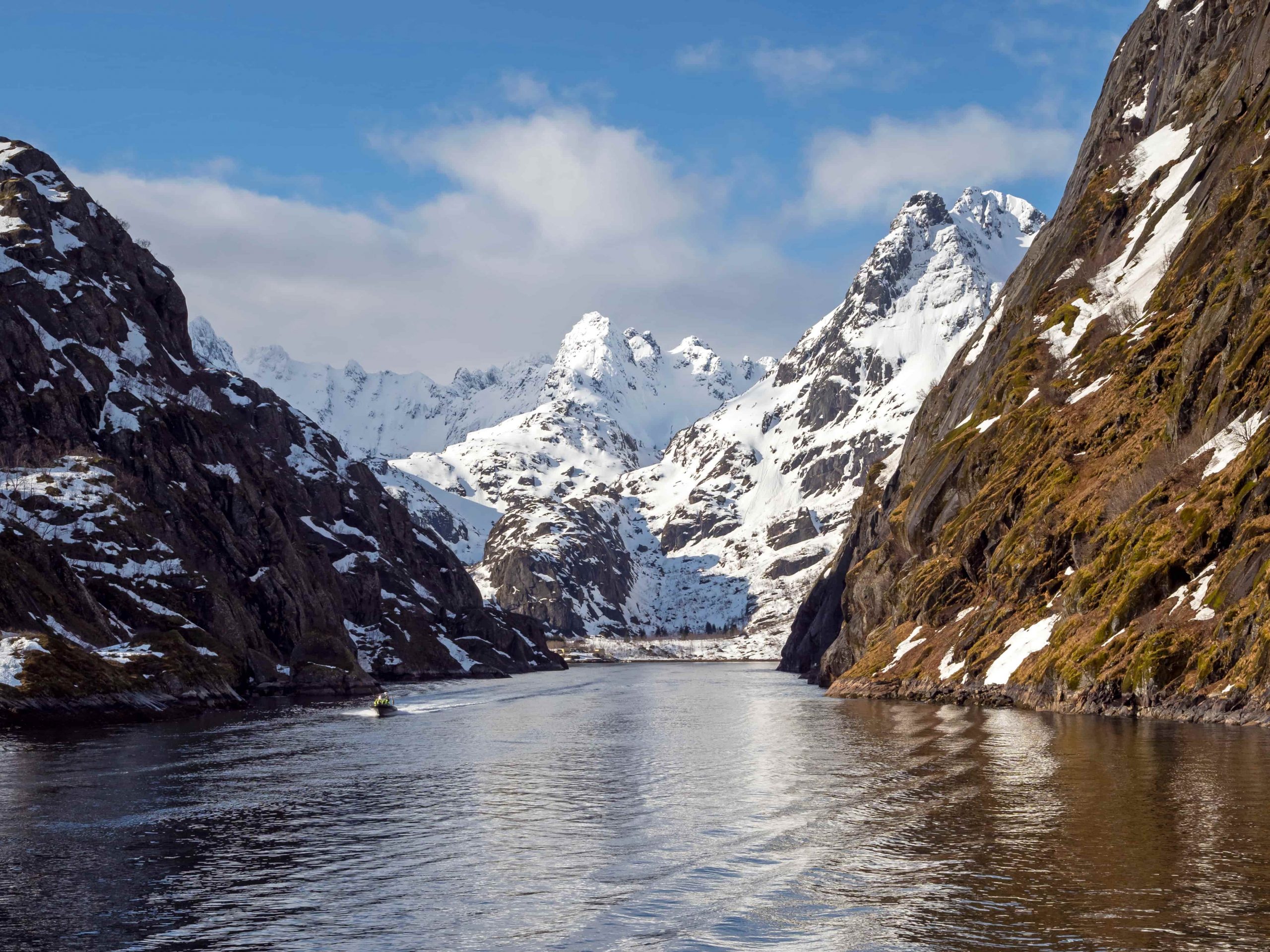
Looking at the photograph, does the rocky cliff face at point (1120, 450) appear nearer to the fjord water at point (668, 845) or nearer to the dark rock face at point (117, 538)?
the fjord water at point (668, 845)

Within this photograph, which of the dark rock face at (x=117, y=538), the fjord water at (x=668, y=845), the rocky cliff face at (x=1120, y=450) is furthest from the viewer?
the dark rock face at (x=117, y=538)

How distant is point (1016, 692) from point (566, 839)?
2118 inches

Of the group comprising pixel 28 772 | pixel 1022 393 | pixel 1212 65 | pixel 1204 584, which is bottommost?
pixel 28 772

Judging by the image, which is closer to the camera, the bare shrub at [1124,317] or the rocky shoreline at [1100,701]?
the rocky shoreline at [1100,701]

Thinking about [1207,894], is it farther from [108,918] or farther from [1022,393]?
[1022,393]

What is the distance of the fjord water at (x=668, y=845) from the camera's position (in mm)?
29578

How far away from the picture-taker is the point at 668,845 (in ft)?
137

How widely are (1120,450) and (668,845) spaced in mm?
67687

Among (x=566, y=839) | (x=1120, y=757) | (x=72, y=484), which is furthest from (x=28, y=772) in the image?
(x=72, y=484)

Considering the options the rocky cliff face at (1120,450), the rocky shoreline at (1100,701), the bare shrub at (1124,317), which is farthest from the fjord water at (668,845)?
the bare shrub at (1124,317)

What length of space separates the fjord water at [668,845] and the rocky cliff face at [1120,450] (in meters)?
6.64

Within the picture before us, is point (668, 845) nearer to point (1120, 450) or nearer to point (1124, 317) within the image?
point (1120, 450)

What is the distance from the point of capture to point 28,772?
215 feet

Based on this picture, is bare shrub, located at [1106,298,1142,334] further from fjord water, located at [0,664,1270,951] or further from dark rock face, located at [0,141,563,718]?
dark rock face, located at [0,141,563,718]
